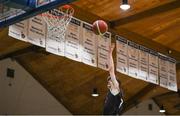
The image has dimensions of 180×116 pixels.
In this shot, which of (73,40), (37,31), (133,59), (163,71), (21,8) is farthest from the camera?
(163,71)

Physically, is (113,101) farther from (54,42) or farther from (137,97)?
(137,97)

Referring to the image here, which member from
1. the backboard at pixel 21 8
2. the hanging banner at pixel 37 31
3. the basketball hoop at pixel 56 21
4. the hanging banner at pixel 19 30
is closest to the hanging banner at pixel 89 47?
the basketball hoop at pixel 56 21

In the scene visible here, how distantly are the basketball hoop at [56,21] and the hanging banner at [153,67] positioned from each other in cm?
349

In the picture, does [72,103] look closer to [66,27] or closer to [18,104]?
[18,104]

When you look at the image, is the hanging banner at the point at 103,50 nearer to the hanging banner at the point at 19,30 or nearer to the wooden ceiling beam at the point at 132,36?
the wooden ceiling beam at the point at 132,36

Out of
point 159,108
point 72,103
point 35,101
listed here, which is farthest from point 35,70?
point 159,108

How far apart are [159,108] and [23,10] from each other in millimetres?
12611

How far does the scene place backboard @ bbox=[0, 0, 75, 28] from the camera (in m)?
6.07

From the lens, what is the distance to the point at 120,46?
9633 mm

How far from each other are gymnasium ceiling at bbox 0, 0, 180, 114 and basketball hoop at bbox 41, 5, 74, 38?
65 centimetres

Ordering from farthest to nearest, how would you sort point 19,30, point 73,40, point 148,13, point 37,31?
point 148,13, point 73,40, point 37,31, point 19,30

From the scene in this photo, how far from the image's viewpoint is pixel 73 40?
27.8ft

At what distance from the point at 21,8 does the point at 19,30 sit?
1.10 meters

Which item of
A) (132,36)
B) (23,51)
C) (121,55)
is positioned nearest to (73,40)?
(121,55)
